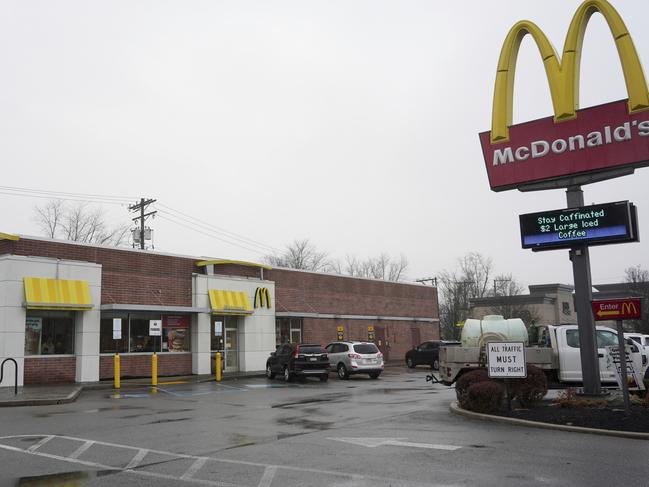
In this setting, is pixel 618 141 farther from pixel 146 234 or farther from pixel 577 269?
pixel 146 234

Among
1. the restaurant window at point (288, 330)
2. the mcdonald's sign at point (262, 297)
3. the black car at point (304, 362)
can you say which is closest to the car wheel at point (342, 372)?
the black car at point (304, 362)

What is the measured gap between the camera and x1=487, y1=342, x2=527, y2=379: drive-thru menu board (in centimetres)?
1246

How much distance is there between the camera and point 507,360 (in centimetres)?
1256

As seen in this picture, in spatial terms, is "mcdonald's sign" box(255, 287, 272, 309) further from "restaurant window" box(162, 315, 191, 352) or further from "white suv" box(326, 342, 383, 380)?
"white suv" box(326, 342, 383, 380)

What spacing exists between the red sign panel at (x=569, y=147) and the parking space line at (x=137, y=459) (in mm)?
11544

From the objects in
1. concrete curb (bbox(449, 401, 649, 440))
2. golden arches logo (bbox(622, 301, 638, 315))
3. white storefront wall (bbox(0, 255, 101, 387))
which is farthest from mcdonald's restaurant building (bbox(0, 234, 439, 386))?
golden arches logo (bbox(622, 301, 638, 315))

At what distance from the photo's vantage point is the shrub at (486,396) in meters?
12.5

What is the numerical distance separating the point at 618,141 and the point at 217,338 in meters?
20.8

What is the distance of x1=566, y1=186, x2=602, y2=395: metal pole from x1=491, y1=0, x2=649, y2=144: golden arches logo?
2221 millimetres

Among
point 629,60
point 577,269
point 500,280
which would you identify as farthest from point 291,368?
point 500,280

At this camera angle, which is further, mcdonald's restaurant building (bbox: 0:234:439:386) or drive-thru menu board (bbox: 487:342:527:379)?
mcdonald's restaurant building (bbox: 0:234:439:386)

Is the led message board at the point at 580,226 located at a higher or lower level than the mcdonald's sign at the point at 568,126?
lower

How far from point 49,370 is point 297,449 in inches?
685

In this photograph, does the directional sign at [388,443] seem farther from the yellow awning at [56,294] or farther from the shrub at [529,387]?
the yellow awning at [56,294]
